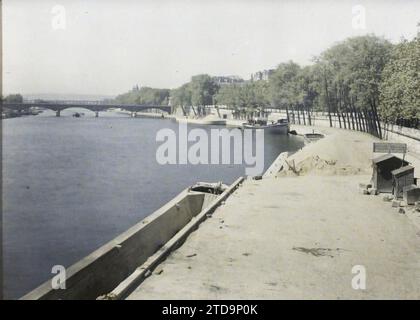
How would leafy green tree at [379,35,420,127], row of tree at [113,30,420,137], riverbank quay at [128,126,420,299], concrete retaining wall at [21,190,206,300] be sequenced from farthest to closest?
row of tree at [113,30,420,137] < leafy green tree at [379,35,420,127] < concrete retaining wall at [21,190,206,300] < riverbank quay at [128,126,420,299]

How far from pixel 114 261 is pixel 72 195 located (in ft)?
66.9

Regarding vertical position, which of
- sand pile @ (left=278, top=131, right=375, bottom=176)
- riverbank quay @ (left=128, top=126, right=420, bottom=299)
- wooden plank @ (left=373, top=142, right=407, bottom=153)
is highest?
wooden plank @ (left=373, top=142, right=407, bottom=153)

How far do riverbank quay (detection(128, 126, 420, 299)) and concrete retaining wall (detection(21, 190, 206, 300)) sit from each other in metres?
2.70

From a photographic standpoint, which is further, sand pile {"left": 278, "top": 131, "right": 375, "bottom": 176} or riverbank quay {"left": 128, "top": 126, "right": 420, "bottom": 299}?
sand pile {"left": 278, "top": 131, "right": 375, "bottom": 176}

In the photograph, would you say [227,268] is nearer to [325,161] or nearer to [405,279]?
[405,279]

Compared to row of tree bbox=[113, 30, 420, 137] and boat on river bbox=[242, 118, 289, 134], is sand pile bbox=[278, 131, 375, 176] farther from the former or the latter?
boat on river bbox=[242, 118, 289, 134]

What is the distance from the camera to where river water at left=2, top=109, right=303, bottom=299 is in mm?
22844

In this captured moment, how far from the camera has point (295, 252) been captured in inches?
596

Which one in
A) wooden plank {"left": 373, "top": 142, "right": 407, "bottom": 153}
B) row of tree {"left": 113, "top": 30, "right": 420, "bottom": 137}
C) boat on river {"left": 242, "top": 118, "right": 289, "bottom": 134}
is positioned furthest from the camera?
boat on river {"left": 242, "top": 118, "right": 289, "bottom": 134}

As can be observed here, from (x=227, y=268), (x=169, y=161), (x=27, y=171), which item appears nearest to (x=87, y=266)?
(x=227, y=268)

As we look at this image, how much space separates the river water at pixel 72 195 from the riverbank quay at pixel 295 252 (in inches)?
316

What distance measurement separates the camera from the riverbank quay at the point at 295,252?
11914 mm

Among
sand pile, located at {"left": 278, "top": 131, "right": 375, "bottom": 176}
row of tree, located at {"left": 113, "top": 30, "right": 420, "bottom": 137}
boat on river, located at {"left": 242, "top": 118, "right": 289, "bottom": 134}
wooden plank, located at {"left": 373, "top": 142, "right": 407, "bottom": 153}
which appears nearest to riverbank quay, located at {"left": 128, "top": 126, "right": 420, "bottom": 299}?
wooden plank, located at {"left": 373, "top": 142, "right": 407, "bottom": 153}
